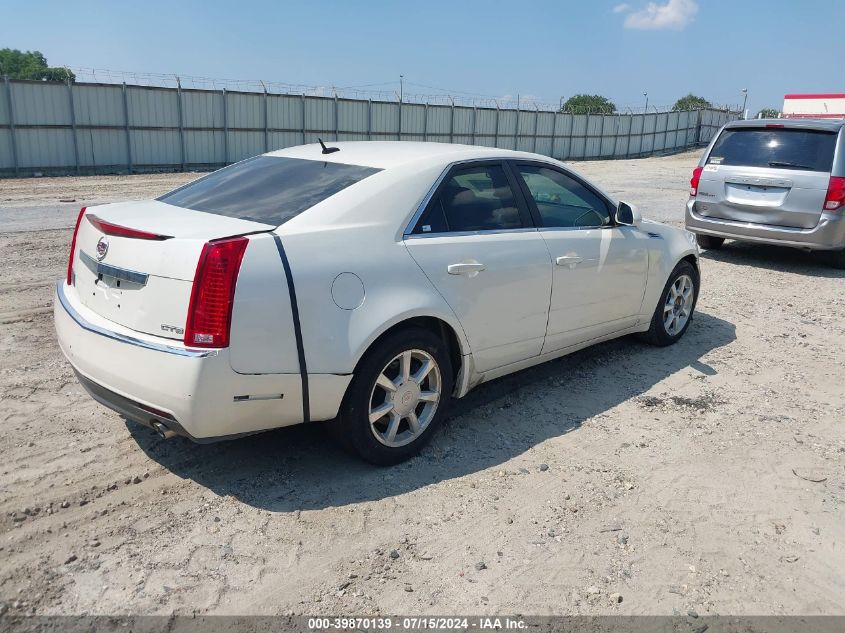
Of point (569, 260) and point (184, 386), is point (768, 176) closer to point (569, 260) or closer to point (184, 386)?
point (569, 260)

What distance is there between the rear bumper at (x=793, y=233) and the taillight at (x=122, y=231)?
8086 millimetres

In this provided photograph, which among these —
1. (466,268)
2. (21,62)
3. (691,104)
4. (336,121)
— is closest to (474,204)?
(466,268)

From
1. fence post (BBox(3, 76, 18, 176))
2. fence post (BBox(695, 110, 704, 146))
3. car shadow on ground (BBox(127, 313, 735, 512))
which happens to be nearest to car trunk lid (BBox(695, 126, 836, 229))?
car shadow on ground (BBox(127, 313, 735, 512))

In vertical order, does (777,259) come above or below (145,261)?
below

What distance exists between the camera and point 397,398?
12.4ft

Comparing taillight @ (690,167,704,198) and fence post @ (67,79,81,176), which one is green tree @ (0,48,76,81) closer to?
fence post @ (67,79,81,176)

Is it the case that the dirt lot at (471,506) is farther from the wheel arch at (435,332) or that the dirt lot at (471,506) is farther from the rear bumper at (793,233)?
the rear bumper at (793,233)

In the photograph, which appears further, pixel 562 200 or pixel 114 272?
pixel 562 200

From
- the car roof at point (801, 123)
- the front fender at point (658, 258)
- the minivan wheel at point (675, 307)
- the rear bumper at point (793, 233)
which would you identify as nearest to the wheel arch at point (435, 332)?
the front fender at point (658, 258)

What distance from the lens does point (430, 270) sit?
380 cm

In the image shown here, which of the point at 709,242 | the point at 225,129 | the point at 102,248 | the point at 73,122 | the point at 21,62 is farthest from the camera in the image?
the point at 21,62

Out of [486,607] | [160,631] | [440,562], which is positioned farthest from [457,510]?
[160,631]

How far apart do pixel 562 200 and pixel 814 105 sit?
2997 centimetres

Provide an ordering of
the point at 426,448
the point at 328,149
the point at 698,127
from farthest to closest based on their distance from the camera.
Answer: the point at 698,127 < the point at 328,149 < the point at 426,448
